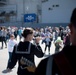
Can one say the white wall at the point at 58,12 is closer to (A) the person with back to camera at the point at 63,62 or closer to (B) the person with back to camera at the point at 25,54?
(B) the person with back to camera at the point at 25,54

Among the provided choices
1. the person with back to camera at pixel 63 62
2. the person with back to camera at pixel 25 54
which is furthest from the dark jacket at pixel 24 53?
the person with back to camera at pixel 63 62

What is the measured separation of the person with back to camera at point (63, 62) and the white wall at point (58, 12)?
57232 mm

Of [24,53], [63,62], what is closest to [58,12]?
[24,53]

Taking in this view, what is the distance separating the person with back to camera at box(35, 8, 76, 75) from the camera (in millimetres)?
1952

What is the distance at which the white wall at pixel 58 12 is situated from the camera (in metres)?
59.4

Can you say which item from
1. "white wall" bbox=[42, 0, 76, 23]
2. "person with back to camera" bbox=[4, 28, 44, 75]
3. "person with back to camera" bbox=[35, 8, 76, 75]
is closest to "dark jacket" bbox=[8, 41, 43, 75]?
"person with back to camera" bbox=[4, 28, 44, 75]

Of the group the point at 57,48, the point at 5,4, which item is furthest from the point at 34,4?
the point at 57,48

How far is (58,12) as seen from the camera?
6009 centimetres

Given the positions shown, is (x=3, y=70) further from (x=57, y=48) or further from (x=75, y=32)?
(x=75, y=32)

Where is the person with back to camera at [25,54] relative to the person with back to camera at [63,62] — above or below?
below

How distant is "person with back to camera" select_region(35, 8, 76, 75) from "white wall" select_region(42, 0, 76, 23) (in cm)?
5723

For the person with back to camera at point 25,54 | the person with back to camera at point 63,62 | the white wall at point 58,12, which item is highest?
the person with back to camera at point 63,62

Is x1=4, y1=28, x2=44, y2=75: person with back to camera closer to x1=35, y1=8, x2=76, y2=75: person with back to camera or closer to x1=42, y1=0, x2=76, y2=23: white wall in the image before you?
x1=35, y1=8, x2=76, y2=75: person with back to camera

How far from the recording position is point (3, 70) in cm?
1068
